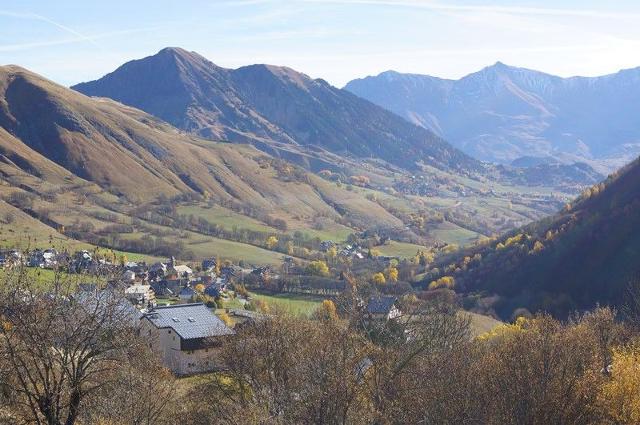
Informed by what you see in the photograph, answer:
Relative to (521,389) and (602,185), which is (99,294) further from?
(602,185)

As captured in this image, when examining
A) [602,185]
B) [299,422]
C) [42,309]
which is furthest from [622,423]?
[602,185]

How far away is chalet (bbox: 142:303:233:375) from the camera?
7144 centimetres

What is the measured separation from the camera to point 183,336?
7362 cm

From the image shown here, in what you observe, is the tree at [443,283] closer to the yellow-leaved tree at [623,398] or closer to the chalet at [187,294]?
the chalet at [187,294]

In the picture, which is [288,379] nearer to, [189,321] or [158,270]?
[189,321]

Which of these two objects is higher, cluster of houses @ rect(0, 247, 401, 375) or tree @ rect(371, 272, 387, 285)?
cluster of houses @ rect(0, 247, 401, 375)

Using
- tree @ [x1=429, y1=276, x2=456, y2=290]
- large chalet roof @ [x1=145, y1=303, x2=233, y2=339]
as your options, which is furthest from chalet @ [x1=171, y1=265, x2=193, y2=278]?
large chalet roof @ [x1=145, y1=303, x2=233, y2=339]

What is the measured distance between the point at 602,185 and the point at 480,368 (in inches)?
6850

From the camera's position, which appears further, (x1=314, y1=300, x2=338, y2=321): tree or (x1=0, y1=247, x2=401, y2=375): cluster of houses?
(x1=314, y1=300, x2=338, y2=321): tree

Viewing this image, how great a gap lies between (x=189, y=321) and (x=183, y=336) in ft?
15.1

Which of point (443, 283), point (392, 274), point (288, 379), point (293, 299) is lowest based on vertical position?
point (392, 274)

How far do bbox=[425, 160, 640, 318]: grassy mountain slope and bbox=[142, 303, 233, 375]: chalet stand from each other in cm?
8915

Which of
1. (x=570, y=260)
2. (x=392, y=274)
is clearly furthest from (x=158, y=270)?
(x=570, y=260)

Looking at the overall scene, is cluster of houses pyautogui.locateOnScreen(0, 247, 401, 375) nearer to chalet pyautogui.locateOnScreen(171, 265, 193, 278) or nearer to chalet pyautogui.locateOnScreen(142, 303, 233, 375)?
chalet pyautogui.locateOnScreen(142, 303, 233, 375)
